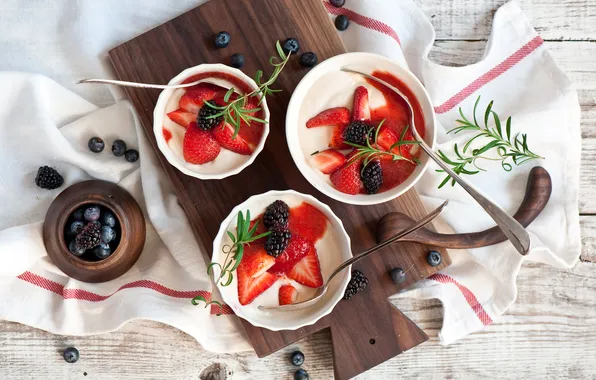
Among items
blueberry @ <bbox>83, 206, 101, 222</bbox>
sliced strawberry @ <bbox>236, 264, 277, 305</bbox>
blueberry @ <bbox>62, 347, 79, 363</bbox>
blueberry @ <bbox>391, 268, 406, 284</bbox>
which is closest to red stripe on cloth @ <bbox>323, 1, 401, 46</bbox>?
blueberry @ <bbox>391, 268, 406, 284</bbox>

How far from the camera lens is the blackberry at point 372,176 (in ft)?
5.34

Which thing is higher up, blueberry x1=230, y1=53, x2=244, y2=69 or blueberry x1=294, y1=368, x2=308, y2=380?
blueberry x1=230, y1=53, x2=244, y2=69

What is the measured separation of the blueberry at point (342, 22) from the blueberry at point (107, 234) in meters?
0.88

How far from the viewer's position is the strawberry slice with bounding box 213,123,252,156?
1.62 m

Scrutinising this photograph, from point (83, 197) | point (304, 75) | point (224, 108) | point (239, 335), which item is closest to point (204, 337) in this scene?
point (239, 335)

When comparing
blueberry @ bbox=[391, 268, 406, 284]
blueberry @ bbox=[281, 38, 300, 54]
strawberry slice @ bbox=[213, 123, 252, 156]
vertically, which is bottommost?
blueberry @ bbox=[391, 268, 406, 284]

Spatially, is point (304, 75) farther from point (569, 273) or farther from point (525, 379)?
point (525, 379)

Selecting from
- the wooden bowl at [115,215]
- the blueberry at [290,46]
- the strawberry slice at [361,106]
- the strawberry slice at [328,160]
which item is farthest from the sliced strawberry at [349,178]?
the wooden bowl at [115,215]

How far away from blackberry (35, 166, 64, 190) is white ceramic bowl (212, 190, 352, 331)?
1.72 feet

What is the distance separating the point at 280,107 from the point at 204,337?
69cm

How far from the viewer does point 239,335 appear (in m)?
1.85

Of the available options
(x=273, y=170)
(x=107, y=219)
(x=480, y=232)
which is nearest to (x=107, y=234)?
(x=107, y=219)

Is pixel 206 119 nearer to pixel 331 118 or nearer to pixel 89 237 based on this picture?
pixel 331 118

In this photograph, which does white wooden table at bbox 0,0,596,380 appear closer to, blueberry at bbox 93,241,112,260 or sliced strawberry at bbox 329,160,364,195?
blueberry at bbox 93,241,112,260
